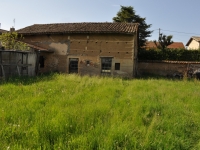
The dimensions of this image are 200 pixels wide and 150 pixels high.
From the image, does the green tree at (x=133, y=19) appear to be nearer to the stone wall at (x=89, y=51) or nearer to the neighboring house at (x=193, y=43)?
the neighboring house at (x=193, y=43)

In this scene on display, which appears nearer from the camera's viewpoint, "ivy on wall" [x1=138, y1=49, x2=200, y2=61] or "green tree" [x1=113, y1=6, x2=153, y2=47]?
"ivy on wall" [x1=138, y1=49, x2=200, y2=61]

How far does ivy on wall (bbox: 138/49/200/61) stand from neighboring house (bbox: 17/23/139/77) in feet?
20.3

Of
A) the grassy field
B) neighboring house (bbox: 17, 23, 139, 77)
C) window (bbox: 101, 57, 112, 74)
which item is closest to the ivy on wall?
neighboring house (bbox: 17, 23, 139, 77)

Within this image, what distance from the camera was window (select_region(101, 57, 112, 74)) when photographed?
52.4 ft

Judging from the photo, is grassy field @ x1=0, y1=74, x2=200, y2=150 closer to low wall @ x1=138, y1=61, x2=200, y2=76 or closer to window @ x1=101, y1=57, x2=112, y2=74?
window @ x1=101, y1=57, x2=112, y2=74

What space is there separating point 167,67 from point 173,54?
3645 mm

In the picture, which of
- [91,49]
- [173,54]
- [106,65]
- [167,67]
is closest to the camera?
[106,65]

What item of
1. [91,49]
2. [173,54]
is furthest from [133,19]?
[91,49]

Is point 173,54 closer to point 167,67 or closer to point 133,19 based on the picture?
point 167,67

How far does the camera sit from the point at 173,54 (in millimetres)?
21750

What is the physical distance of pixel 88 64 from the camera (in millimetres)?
16438

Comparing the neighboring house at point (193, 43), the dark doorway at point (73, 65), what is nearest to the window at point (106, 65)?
the dark doorway at point (73, 65)

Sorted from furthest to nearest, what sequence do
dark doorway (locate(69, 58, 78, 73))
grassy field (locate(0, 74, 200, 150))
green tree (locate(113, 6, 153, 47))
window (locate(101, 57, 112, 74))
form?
green tree (locate(113, 6, 153, 47))
dark doorway (locate(69, 58, 78, 73))
window (locate(101, 57, 112, 74))
grassy field (locate(0, 74, 200, 150))

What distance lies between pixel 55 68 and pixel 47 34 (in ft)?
11.7
